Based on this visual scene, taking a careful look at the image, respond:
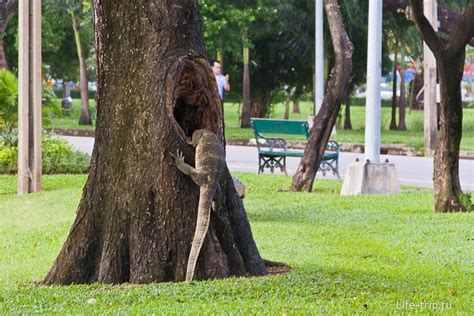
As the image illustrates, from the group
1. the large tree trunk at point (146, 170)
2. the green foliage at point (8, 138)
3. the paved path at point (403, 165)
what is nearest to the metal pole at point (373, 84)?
the paved path at point (403, 165)

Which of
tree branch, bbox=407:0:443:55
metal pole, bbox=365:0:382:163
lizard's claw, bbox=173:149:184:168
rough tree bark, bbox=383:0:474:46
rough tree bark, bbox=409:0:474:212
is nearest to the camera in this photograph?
lizard's claw, bbox=173:149:184:168

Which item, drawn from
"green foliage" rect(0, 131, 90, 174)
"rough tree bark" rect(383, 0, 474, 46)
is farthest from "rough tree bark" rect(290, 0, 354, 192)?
"rough tree bark" rect(383, 0, 474, 46)

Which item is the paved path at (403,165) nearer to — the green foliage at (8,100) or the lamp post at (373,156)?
the lamp post at (373,156)

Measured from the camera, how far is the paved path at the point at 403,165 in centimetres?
2098

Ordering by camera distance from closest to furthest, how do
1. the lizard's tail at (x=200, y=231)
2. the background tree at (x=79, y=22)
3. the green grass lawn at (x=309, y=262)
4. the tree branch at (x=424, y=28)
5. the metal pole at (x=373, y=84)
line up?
the green grass lawn at (x=309, y=262)
the lizard's tail at (x=200, y=231)
the tree branch at (x=424, y=28)
the metal pole at (x=373, y=84)
the background tree at (x=79, y=22)

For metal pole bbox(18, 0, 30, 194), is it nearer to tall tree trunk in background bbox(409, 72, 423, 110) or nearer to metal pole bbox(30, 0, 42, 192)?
metal pole bbox(30, 0, 42, 192)

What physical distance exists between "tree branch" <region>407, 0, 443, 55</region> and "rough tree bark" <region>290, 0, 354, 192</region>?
374cm

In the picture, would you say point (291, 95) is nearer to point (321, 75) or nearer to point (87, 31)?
point (87, 31)

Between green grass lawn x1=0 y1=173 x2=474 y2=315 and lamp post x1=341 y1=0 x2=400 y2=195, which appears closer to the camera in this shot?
green grass lawn x1=0 y1=173 x2=474 y2=315

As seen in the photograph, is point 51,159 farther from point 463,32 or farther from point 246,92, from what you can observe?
point 246,92

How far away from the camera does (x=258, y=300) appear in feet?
26.0

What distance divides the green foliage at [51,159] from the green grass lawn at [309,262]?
397 cm

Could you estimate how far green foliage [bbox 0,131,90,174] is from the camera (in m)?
21.4

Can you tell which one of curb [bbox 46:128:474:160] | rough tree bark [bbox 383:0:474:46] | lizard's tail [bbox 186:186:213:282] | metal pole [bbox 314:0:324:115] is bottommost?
curb [bbox 46:128:474:160]
